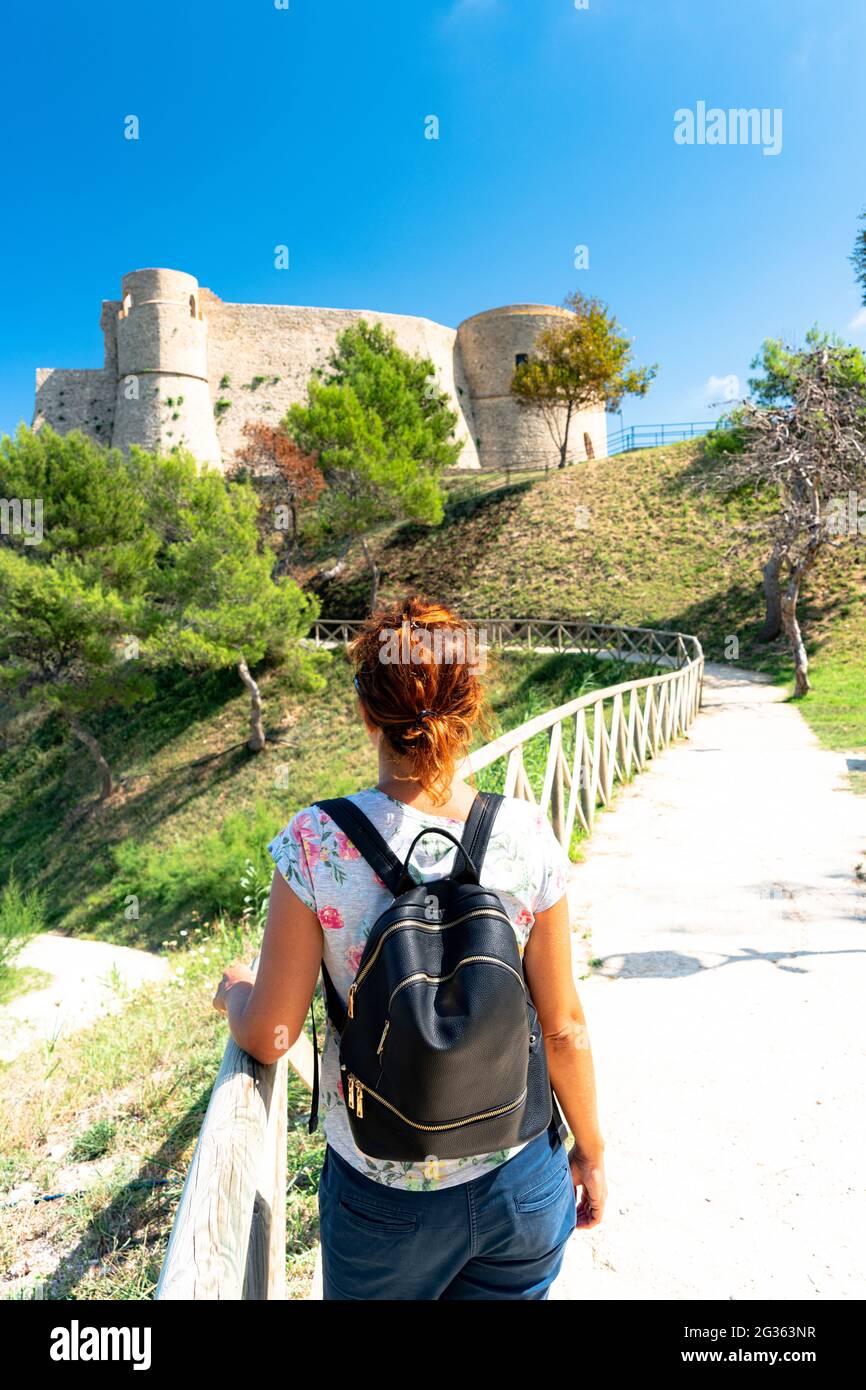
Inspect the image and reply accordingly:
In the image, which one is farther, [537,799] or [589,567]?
[589,567]

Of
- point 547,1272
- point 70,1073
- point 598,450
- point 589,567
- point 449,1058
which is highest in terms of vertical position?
point 598,450

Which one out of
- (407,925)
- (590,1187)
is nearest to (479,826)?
(407,925)

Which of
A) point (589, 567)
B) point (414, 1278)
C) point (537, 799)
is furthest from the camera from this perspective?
point (589, 567)

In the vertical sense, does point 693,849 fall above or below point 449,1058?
Answer: below

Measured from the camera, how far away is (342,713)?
21812mm

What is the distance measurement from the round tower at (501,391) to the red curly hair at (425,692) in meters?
40.4

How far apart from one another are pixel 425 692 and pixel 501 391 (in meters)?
41.8

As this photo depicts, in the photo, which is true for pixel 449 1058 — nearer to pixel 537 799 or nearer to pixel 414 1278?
pixel 414 1278

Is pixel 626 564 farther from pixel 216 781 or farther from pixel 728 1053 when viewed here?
pixel 728 1053

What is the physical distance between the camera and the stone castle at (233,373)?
33.5 m

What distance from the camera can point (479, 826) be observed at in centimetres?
131

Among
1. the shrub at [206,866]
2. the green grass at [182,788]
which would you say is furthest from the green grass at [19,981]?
the green grass at [182,788]

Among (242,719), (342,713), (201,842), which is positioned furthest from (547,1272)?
(242,719)
